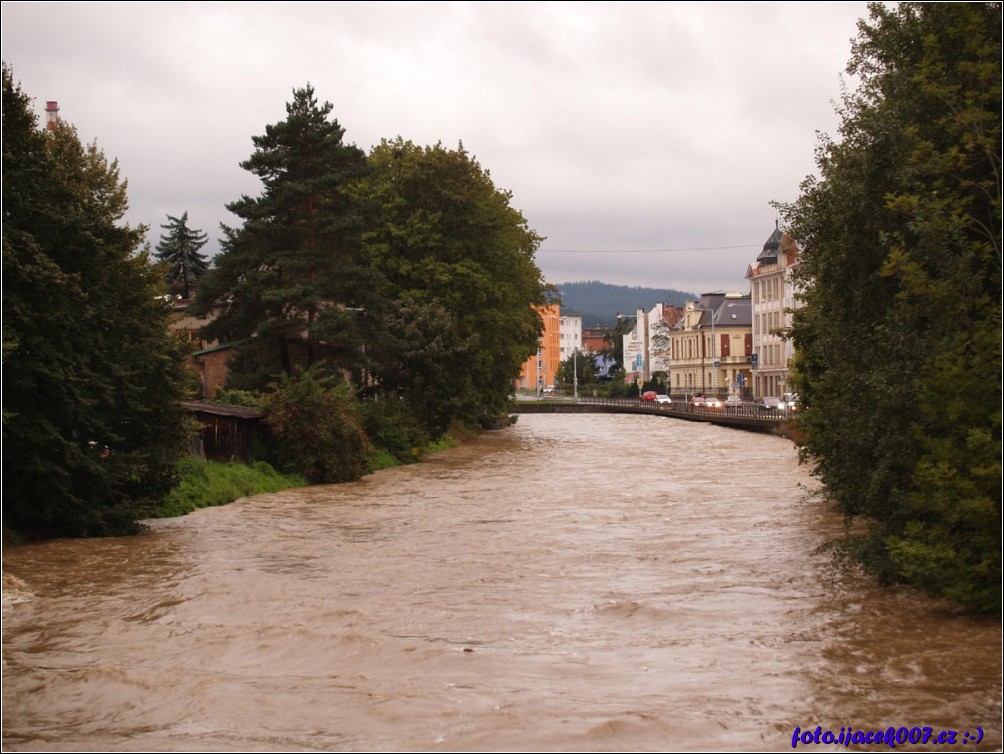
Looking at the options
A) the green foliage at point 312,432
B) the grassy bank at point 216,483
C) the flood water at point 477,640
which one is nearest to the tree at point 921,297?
the flood water at point 477,640

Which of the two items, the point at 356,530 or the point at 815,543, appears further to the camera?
the point at 356,530

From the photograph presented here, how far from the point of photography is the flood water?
35.1ft

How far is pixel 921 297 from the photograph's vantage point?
599 inches

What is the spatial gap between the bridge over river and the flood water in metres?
26.2

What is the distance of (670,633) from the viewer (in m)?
14.8

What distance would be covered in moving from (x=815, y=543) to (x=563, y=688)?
12.1 m

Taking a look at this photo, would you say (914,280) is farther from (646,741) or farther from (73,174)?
(73,174)

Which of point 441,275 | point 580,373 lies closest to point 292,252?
point 441,275

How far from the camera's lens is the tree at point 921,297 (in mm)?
14094

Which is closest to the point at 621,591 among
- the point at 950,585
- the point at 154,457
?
the point at 950,585

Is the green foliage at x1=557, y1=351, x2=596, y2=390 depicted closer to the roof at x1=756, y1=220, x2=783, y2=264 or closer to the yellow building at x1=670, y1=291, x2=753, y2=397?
the yellow building at x1=670, y1=291, x2=753, y2=397

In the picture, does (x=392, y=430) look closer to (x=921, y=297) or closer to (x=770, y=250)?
(x=921, y=297)

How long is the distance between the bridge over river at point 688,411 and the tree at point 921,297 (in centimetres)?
2902

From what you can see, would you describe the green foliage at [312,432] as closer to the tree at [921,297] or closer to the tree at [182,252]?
the tree at [921,297]
